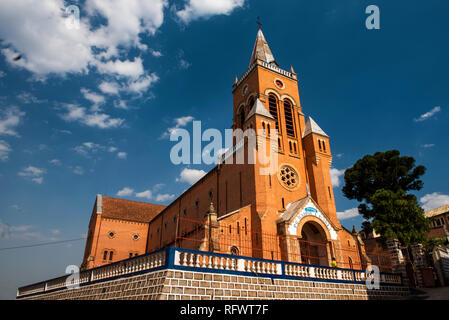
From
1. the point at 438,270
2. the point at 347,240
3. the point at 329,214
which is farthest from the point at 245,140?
the point at 438,270

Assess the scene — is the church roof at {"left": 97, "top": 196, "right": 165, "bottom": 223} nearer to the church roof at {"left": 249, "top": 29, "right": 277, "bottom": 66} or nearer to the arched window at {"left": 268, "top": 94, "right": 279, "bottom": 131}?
the arched window at {"left": 268, "top": 94, "right": 279, "bottom": 131}

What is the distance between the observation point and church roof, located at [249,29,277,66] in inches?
1302

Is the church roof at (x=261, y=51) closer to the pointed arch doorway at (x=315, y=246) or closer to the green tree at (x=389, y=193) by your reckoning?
the green tree at (x=389, y=193)

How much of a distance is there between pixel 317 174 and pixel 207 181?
1133 cm

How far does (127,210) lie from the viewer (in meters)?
46.9

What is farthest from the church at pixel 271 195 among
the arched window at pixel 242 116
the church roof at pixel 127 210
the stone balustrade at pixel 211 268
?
the church roof at pixel 127 210

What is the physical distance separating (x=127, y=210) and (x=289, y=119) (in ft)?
102

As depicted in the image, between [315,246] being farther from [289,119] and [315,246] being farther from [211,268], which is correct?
[211,268]

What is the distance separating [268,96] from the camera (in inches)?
1121

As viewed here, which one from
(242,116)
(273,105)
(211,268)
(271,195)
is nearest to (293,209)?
(271,195)

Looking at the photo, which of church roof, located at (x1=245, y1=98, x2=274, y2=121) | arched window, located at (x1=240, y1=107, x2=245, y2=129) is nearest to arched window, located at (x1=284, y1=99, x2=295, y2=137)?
church roof, located at (x1=245, y1=98, x2=274, y2=121)

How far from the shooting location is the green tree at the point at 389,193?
23938 millimetres

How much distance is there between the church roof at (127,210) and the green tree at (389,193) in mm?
31588
